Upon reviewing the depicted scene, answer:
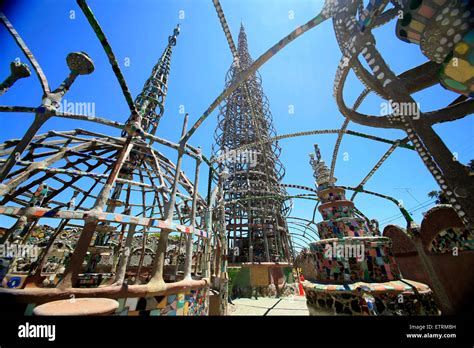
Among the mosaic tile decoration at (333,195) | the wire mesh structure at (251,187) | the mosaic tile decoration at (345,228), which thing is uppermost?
the wire mesh structure at (251,187)

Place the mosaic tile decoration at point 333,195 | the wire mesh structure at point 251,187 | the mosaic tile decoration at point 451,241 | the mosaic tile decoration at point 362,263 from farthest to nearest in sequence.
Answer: the wire mesh structure at point 251,187 < the mosaic tile decoration at point 333,195 < the mosaic tile decoration at point 451,241 < the mosaic tile decoration at point 362,263

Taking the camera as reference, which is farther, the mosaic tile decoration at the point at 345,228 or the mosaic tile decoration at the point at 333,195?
the mosaic tile decoration at the point at 333,195

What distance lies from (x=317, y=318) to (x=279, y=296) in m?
18.1

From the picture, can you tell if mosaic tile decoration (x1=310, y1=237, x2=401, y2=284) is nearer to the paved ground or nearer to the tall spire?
the paved ground

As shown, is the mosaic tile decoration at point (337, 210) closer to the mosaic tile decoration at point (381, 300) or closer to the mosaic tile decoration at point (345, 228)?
the mosaic tile decoration at point (345, 228)

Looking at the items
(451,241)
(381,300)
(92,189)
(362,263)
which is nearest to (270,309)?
(362,263)

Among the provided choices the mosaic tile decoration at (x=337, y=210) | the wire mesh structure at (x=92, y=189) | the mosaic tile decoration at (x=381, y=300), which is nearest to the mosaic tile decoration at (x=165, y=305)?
the wire mesh structure at (x=92, y=189)

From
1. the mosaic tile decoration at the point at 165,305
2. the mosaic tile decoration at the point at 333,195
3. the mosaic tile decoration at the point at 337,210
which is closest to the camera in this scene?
the mosaic tile decoration at the point at 165,305

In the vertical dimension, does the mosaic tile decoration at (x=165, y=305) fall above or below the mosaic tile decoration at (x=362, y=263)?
below

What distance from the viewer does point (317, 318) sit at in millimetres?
2348

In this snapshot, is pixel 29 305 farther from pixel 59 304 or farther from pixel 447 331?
pixel 447 331

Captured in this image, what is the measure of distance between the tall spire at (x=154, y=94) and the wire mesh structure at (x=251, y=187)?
7667 millimetres

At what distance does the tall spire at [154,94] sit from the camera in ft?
39.4

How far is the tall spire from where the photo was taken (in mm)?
12016
